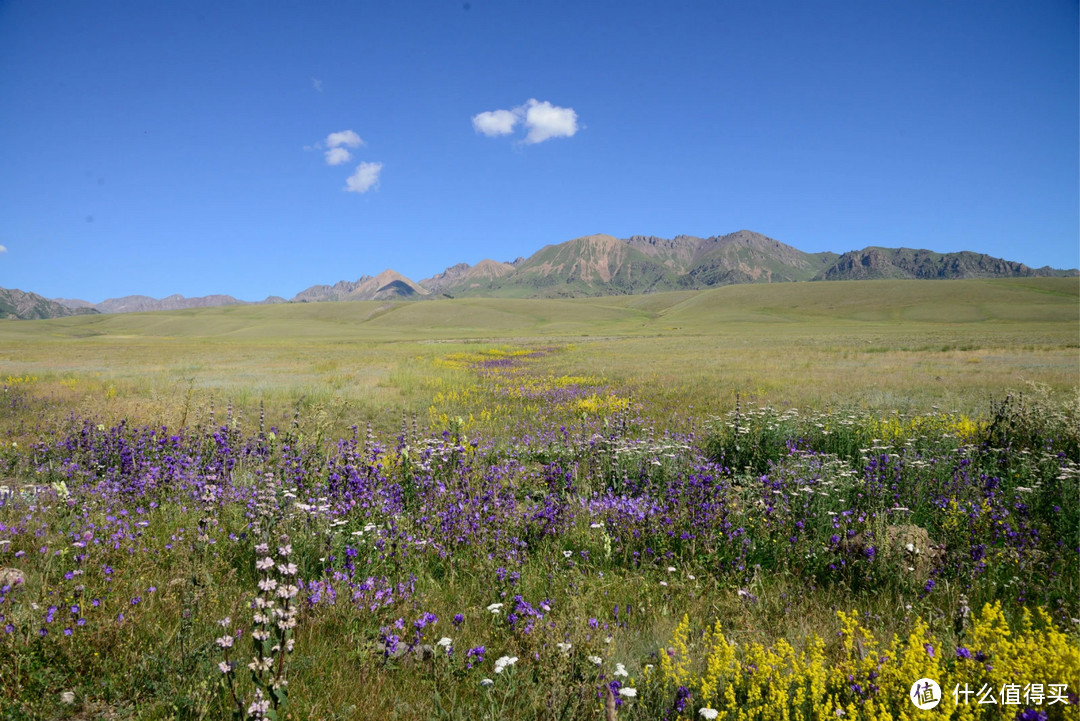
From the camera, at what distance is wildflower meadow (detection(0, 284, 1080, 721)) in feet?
9.03

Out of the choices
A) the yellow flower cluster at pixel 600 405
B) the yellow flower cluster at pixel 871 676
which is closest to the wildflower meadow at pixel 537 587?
the yellow flower cluster at pixel 871 676

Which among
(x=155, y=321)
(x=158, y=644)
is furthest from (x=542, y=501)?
(x=155, y=321)

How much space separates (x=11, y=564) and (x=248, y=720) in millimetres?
3667

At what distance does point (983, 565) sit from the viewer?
167 inches

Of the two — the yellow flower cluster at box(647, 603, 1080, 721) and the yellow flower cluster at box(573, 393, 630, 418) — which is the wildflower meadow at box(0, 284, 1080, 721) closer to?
the yellow flower cluster at box(647, 603, 1080, 721)

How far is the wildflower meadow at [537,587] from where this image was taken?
9.03 ft

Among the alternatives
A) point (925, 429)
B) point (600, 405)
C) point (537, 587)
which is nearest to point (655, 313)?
point (600, 405)

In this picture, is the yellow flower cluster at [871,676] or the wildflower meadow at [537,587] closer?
the yellow flower cluster at [871,676]

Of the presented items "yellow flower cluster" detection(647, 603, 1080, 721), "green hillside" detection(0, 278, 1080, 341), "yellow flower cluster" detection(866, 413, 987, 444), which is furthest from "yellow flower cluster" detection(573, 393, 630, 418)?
"green hillside" detection(0, 278, 1080, 341)

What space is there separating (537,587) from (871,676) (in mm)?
2436

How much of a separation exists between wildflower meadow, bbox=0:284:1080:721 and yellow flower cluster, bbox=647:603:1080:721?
0.02 meters

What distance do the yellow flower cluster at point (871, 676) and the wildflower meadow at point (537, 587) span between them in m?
0.02

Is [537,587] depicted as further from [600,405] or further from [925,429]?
[600,405]

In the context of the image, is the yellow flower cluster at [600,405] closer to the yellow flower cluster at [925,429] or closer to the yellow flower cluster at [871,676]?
the yellow flower cluster at [925,429]
